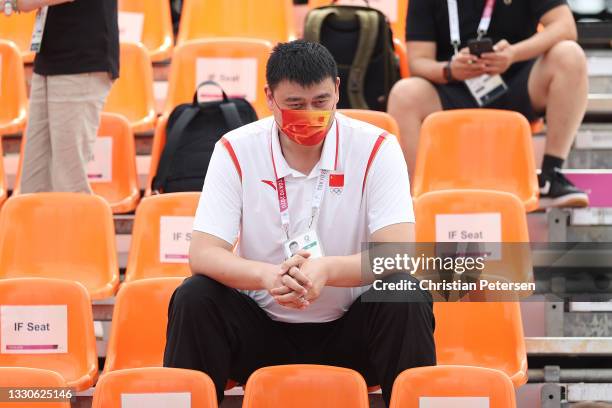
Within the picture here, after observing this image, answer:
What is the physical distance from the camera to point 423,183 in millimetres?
4191

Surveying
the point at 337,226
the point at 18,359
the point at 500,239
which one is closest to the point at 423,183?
the point at 500,239

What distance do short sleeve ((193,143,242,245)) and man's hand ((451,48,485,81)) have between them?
156cm

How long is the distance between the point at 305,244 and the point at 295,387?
0.42m

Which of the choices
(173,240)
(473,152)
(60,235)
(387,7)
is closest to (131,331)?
(173,240)

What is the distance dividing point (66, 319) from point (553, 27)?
2163 mm

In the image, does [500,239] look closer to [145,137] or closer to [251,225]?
[251,225]

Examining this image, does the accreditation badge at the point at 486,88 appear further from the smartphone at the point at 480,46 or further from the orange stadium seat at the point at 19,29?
the orange stadium seat at the point at 19,29

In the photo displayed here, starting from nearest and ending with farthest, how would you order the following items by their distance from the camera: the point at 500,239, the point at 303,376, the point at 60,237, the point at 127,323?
the point at 303,376
the point at 127,323
the point at 500,239
the point at 60,237

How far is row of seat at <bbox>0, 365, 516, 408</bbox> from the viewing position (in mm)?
2582

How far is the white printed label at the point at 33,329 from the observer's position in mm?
3377

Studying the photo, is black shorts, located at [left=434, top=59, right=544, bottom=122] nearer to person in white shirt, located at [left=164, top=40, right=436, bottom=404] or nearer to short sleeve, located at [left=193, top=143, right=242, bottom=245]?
person in white shirt, located at [left=164, top=40, right=436, bottom=404]

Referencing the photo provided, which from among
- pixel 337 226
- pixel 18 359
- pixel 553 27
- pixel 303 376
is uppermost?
pixel 553 27

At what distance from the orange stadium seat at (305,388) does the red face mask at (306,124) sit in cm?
62

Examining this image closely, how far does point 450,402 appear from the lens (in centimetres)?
257
